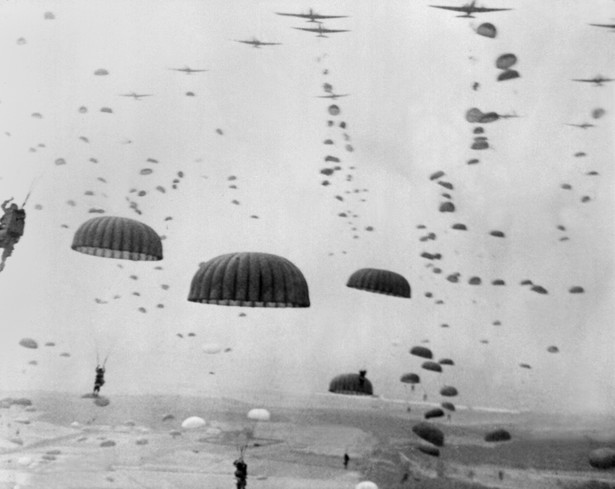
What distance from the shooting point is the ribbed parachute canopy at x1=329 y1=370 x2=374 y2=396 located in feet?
87.6

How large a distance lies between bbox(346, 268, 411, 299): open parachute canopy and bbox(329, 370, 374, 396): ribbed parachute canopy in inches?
176

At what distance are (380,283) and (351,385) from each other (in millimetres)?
5136

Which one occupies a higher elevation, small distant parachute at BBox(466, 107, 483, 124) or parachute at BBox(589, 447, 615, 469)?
small distant parachute at BBox(466, 107, 483, 124)

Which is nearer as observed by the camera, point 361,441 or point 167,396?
point 361,441

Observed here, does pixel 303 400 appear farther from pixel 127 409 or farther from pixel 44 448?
pixel 44 448

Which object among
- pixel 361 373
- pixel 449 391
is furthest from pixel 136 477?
pixel 449 391

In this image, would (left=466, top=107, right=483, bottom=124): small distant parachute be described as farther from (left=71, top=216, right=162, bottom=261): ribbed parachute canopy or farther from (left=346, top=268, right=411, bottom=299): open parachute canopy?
(left=71, top=216, right=162, bottom=261): ribbed parachute canopy

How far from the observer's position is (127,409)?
4647cm

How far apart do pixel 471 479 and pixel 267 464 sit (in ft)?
32.4

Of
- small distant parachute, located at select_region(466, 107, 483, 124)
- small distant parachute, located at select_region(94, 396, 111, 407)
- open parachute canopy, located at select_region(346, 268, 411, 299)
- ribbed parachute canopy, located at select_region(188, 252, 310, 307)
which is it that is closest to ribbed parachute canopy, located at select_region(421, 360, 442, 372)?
open parachute canopy, located at select_region(346, 268, 411, 299)

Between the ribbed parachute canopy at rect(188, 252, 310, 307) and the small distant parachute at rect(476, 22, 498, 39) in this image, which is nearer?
the ribbed parachute canopy at rect(188, 252, 310, 307)

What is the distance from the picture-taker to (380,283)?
2391cm

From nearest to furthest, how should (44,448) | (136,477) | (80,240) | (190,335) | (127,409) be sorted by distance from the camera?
(80,240) → (136,477) → (44,448) → (190,335) → (127,409)

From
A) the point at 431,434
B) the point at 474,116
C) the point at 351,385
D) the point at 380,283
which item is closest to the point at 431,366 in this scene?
the point at 351,385
